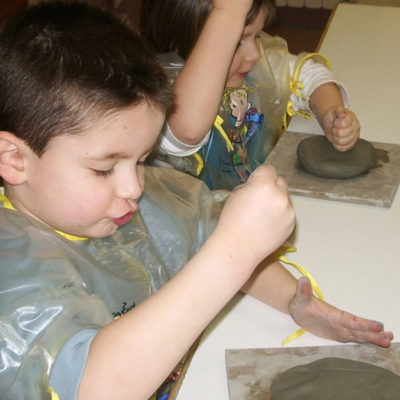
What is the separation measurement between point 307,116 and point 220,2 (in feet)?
1.25

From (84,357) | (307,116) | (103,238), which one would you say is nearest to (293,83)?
(307,116)

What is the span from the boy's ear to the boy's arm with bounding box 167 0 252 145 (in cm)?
48

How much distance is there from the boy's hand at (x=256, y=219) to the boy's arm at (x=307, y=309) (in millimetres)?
159

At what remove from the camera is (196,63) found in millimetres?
1164

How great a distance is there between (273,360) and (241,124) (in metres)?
0.78

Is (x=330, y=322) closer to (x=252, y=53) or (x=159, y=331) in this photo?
(x=159, y=331)

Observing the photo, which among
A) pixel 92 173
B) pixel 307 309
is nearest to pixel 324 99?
pixel 307 309

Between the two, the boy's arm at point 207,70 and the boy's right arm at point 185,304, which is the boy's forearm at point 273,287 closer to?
the boy's right arm at point 185,304

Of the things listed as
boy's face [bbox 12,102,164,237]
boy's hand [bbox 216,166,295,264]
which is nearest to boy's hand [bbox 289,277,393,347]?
boy's hand [bbox 216,166,295,264]

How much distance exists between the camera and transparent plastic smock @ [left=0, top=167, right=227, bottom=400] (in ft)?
2.25

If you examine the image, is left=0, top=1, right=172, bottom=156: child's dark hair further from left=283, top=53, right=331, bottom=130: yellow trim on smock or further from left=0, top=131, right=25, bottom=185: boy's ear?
left=283, top=53, right=331, bottom=130: yellow trim on smock

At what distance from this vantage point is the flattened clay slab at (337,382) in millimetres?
721

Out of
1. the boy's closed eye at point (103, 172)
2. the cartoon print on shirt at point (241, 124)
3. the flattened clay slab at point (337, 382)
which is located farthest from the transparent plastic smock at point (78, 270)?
the cartoon print on shirt at point (241, 124)

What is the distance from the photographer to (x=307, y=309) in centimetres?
84
